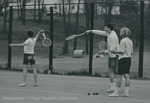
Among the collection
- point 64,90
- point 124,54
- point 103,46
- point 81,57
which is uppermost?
point 103,46

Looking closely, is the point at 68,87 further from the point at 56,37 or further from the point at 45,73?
the point at 56,37

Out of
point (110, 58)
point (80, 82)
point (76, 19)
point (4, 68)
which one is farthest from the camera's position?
point (76, 19)

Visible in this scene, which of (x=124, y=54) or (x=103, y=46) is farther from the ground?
(x=103, y=46)

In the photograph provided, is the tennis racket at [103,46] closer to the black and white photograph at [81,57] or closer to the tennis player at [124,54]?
the black and white photograph at [81,57]

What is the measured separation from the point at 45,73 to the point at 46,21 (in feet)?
Result: 27.2

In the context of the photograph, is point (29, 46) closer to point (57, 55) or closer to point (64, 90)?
point (64, 90)

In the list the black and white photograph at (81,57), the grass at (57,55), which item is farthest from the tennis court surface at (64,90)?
the grass at (57,55)

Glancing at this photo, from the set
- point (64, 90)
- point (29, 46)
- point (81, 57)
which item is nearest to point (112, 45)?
point (64, 90)

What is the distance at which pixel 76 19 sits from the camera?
21000 mm

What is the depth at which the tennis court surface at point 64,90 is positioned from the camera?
10711mm

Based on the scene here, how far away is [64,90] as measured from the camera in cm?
1246

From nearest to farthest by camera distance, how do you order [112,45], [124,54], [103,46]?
[124,54], [112,45], [103,46]

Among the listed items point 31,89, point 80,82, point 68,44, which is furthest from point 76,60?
point 31,89

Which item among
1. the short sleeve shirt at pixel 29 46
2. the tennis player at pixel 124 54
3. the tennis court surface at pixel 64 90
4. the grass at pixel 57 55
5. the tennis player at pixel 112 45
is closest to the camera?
the tennis court surface at pixel 64 90
